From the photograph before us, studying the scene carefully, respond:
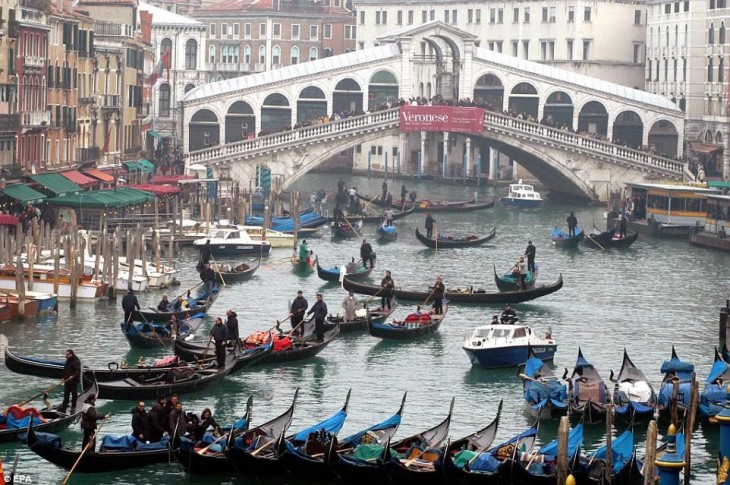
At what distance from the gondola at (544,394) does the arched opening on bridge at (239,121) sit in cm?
3662

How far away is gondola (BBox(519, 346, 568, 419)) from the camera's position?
2589cm

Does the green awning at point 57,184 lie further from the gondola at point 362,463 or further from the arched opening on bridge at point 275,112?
the gondola at point 362,463

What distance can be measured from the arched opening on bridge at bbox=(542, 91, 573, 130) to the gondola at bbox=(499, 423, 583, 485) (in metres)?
42.6

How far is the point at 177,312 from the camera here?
109 feet

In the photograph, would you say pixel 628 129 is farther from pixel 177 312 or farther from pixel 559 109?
pixel 177 312

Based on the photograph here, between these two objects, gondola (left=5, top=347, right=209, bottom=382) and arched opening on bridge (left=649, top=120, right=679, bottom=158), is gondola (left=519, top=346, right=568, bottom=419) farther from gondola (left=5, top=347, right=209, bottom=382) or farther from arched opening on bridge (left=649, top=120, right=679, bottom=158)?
arched opening on bridge (left=649, top=120, right=679, bottom=158)

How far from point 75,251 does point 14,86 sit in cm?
901

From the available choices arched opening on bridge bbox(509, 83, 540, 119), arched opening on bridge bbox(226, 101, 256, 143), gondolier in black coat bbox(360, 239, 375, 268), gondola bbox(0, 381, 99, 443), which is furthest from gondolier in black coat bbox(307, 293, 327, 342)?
arched opening on bridge bbox(509, 83, 540, 119)

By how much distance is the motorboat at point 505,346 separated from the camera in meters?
29.8

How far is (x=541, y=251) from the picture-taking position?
47.6 metres

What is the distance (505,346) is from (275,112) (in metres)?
34.4

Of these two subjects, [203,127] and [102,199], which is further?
[203,127]

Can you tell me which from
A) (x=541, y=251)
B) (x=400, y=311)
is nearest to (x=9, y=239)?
(x=400, y=311)

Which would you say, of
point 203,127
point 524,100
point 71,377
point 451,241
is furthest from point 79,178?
point 71,377
